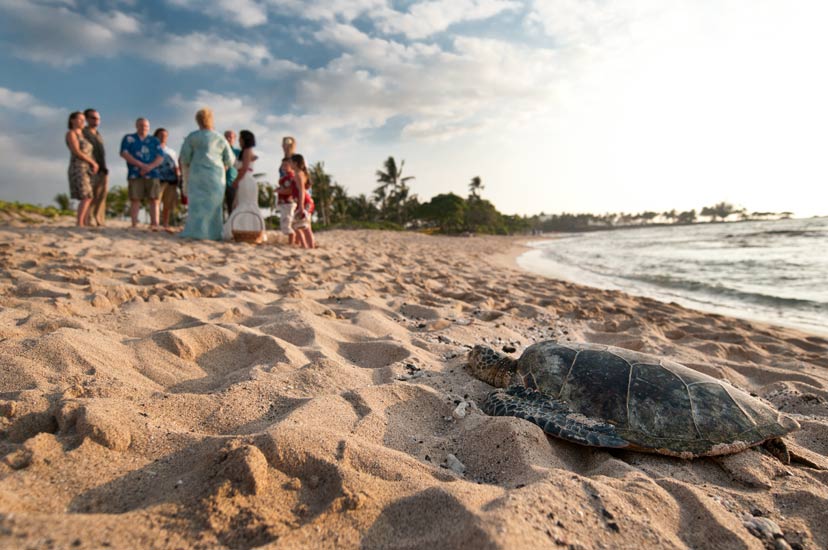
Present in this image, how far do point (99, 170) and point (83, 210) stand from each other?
0.85 meters

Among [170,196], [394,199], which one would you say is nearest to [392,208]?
[394,199]

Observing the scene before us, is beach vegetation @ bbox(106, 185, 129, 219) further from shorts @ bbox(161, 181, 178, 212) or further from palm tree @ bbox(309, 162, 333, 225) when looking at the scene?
shorts @ bbox(161, 181, 178, 212)

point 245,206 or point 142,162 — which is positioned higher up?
point 142,162

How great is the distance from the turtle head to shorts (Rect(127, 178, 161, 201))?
7.46 metres

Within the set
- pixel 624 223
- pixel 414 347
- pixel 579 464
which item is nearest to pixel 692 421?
pixel 579 464

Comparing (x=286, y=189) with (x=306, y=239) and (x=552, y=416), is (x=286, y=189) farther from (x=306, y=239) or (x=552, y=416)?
(x=552, y=416)

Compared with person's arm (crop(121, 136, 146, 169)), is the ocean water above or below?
below

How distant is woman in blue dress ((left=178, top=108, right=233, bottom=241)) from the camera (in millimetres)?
6805

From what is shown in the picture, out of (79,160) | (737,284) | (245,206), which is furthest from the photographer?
(737,284)

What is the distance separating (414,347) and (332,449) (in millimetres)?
1671

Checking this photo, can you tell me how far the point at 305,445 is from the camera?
153cm

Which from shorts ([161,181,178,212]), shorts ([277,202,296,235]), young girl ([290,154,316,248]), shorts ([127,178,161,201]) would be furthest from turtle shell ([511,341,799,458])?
shorts ([161,181,178,212])

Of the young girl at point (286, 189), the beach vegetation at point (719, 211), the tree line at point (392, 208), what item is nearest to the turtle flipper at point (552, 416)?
the young girl at point (286, 189)

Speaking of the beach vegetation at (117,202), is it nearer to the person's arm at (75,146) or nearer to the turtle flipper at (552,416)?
the person's arm at (75,146)
